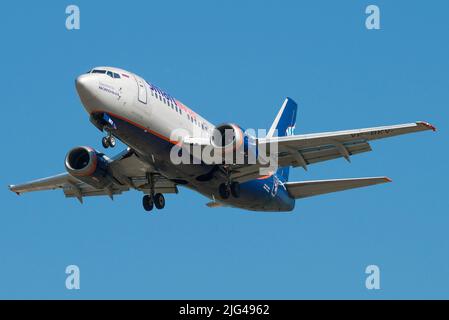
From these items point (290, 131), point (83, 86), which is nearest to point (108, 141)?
→ point (83, 86)

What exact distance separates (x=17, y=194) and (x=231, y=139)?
15039 mm

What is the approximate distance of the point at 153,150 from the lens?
40.0 meters

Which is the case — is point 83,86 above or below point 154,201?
above

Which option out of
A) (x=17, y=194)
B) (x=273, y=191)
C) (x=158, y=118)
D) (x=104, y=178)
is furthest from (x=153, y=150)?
(x=17, y=194)

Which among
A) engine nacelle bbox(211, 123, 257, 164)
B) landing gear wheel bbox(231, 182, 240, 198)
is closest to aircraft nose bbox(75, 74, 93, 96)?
engine nacelle bbox(211, 123, 257, 164)

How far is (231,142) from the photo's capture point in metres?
40.2

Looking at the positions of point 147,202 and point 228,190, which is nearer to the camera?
point 228,190

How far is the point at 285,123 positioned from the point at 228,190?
10.8m

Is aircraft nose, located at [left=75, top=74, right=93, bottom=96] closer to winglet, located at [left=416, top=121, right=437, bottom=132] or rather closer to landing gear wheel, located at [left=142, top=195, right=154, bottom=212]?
landing gear wheel, located at [left=142, top=195, right=154, bottom=212]

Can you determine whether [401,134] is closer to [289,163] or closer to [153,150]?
[289,163]

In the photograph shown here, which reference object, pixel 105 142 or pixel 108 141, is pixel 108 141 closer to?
pixel 108 141

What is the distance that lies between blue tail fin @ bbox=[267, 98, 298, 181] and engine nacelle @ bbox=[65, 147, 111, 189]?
33.0ft

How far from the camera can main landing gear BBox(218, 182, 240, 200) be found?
4309 centimetres

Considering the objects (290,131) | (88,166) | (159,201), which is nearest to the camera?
(88,166)
